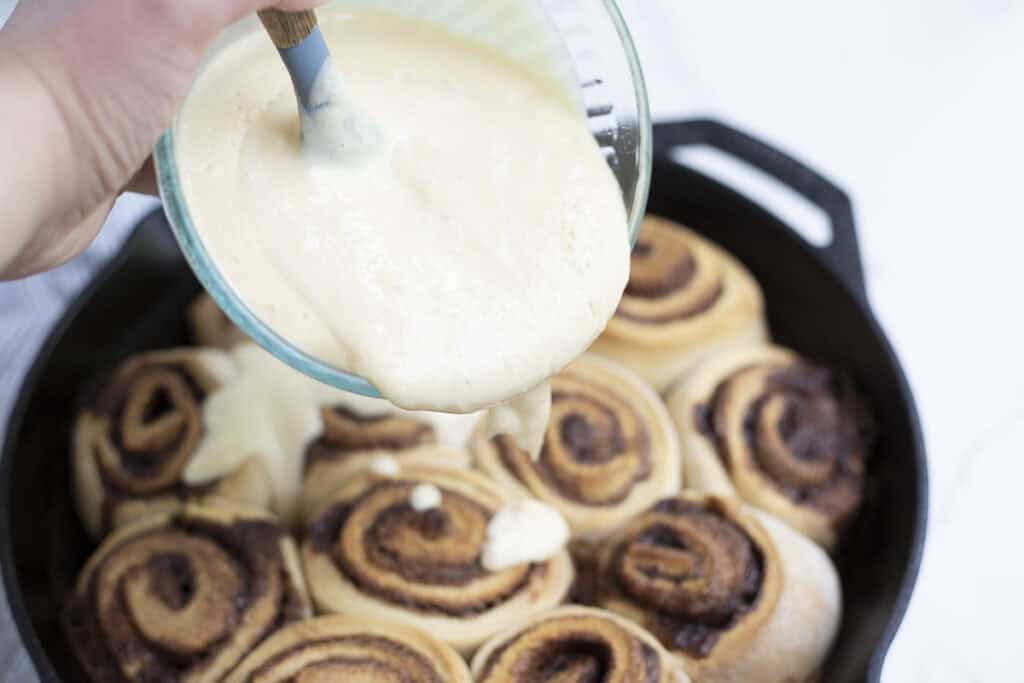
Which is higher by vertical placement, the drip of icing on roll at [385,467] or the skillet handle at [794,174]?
the skillet handle at [794,174]

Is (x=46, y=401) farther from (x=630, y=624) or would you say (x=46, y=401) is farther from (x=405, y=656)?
(x=630, y=624)

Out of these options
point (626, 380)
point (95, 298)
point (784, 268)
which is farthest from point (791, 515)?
point (95, 298)

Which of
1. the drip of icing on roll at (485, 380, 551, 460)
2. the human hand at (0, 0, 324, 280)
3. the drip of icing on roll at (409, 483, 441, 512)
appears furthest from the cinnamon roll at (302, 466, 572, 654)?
the human hand at (0, 0, 324, 280)

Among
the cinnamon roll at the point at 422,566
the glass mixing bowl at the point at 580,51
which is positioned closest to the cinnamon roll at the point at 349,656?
the cinnamon roll at the point at 422,566

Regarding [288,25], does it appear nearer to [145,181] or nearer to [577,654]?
[145,181]

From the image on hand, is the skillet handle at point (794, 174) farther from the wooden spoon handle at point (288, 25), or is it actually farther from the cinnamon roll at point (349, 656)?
the wooden spoon handle at point (288, 25)

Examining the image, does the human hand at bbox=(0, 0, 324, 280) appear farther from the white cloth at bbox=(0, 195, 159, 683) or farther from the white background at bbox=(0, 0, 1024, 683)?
the white background at bbox=(0, 0, 1024, 683)

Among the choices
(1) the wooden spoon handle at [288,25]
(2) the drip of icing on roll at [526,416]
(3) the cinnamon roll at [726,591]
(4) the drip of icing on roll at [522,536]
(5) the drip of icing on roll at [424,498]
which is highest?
(1) the wooden spoon handle at [288,25]
